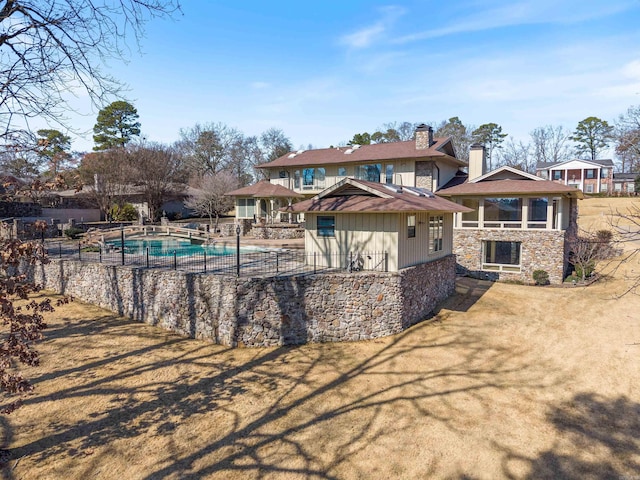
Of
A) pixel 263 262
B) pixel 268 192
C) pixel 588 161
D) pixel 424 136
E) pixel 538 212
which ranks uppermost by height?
pixel 588 161

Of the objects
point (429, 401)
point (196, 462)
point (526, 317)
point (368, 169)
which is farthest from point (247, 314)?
point (368, 169)

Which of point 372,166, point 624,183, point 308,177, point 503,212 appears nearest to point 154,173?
point 308,177

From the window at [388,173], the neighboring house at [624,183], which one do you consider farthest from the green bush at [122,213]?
the neighboring house at [624,183]

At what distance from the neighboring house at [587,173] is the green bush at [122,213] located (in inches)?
2278

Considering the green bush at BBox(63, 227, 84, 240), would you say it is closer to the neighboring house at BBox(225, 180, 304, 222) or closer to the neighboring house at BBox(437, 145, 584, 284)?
the neighboring house at BBox(225, 180, 304, 222)

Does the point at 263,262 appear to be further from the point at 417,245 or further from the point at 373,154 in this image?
the point at 373,154

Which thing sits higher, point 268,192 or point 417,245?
point 268,192

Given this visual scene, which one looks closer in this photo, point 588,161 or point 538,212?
point 538,212

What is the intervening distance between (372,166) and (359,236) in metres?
15.9

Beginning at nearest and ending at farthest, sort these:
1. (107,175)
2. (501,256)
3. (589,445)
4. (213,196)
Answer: (589,445)
(501,256)
(107,175)
(213,196)

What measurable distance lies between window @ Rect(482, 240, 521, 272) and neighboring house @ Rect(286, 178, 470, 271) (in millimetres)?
8457

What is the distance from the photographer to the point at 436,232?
1736 cm

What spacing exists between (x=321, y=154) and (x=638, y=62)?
24.0m

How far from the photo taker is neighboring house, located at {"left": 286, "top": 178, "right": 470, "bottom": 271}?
45.2 ft
